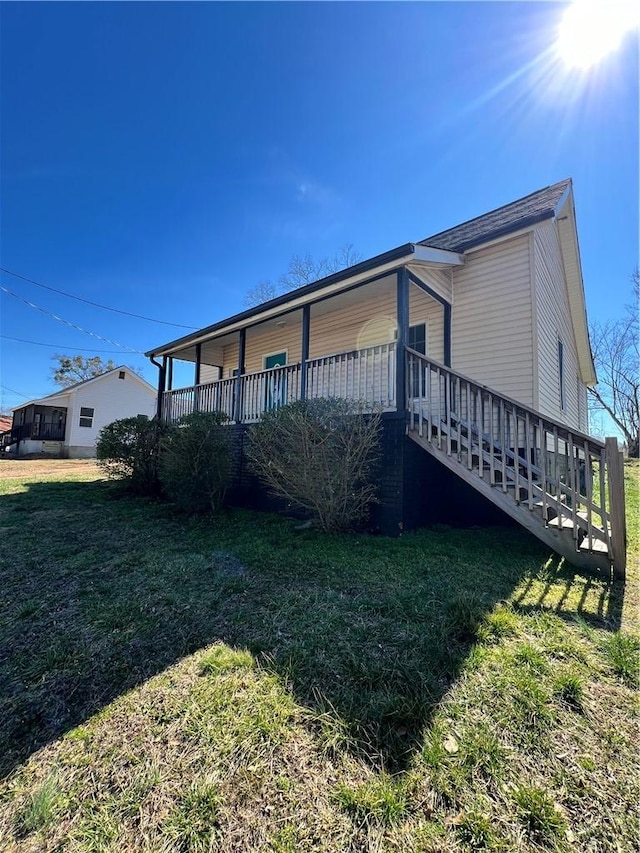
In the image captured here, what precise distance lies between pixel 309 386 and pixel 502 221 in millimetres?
5659

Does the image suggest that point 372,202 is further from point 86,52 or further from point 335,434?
point 335,434

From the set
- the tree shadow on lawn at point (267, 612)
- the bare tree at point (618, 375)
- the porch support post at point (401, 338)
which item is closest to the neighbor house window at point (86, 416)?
the tree shadow on lawn at point (267, 612)

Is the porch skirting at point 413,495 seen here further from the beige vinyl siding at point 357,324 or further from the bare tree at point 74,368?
the bare tree at point 74,368

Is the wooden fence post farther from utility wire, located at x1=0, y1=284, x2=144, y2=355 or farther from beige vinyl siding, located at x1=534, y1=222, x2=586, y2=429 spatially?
utility wire, located at x1=0, y1=284, x2=144, y2=355

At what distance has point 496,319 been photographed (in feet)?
23.4

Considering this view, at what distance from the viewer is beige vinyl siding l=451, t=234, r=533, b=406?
6789mm

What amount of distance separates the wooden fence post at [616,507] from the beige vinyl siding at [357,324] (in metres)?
4.12

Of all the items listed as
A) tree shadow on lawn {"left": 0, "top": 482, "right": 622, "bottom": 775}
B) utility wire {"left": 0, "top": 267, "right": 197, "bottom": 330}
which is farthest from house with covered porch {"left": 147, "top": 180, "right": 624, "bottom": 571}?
utility wire {"left": 0, "top": 267, "right": 197, "bottom": 330}

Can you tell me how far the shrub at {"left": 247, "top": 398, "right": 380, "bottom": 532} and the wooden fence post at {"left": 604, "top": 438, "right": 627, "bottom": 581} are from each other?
2.76 m

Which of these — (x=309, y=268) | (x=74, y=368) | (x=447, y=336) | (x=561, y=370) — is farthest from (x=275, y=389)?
(x=74, y=368)

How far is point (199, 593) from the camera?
3801 millimetres

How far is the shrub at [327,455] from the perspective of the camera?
5.33 metres

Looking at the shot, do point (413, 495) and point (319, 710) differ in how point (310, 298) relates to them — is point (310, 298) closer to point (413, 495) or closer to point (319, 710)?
point (413, 495)

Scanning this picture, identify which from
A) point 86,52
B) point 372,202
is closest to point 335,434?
point 372,202
